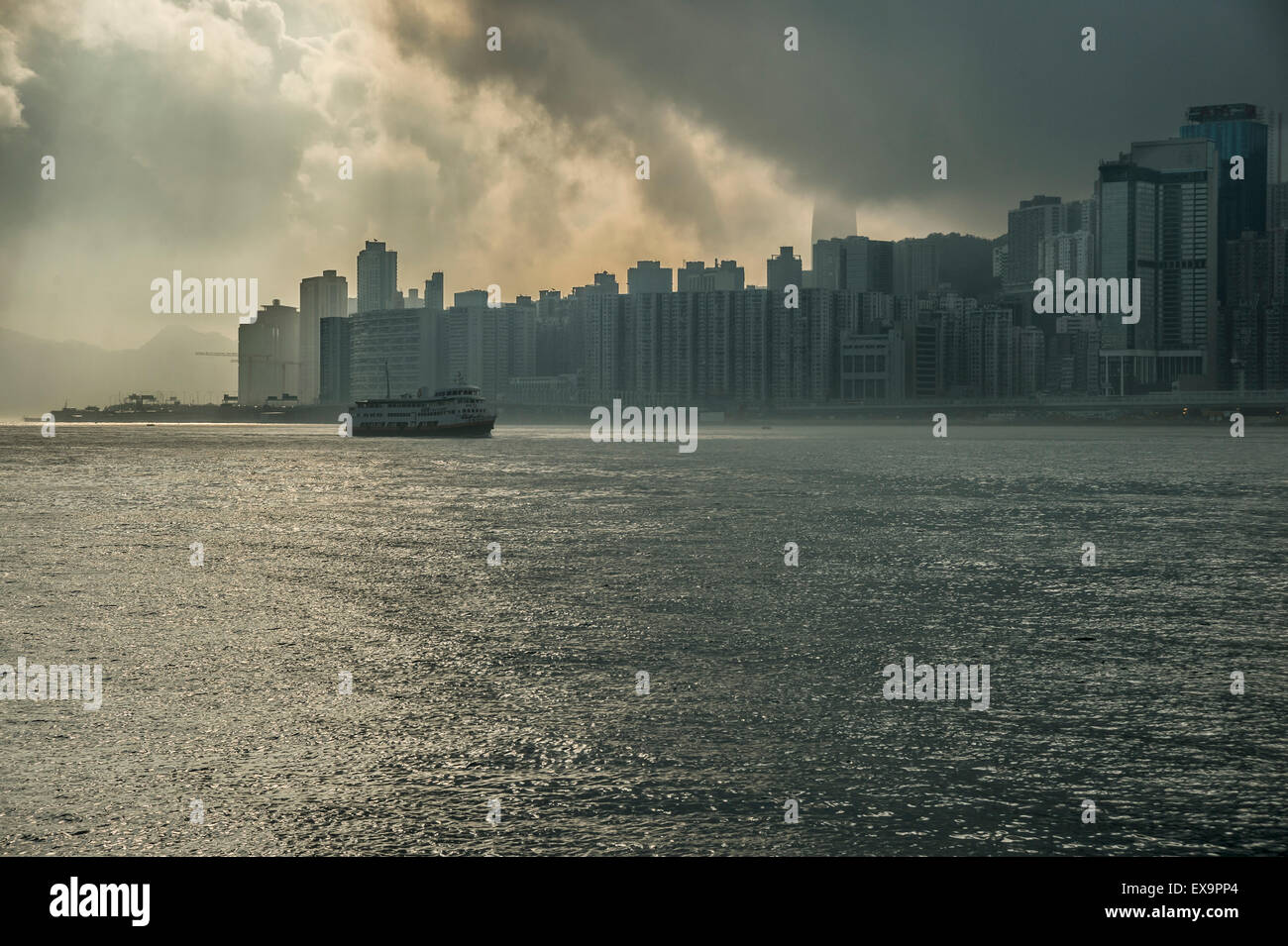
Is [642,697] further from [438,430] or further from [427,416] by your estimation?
[427,416]

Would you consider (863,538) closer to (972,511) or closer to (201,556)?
(972,511)

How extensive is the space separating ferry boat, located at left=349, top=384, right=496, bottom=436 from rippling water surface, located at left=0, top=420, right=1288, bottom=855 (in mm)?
147497

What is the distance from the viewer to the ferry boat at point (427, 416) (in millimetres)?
190625

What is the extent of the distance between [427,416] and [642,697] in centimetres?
A: 17946

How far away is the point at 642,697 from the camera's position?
15844 mm

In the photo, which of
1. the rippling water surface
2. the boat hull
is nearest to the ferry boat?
the boat hull

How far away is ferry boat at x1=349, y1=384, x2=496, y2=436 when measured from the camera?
190625mm

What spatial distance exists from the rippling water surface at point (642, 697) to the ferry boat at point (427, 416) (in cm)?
14750

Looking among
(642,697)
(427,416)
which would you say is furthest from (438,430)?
(642,697)

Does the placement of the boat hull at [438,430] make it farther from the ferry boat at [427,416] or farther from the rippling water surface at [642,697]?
the rippling water surface at [642,697]
